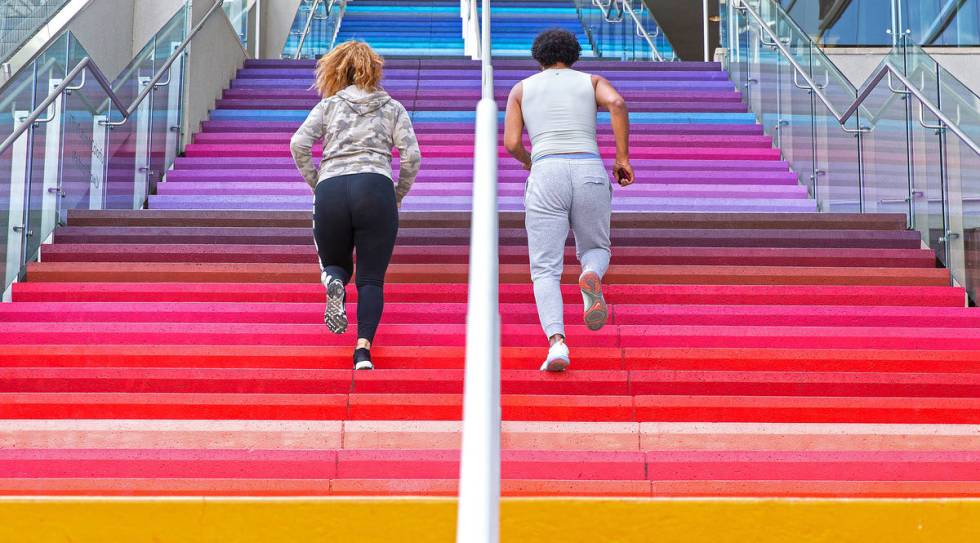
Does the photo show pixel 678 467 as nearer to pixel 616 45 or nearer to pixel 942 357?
pixel 942 357

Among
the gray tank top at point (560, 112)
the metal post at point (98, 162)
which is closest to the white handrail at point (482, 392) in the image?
the gray tank top at point (560, 112)

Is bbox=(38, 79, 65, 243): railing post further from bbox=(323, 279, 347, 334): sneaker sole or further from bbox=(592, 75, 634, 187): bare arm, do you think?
bbox=(592, 75, 634, 187): bare arm

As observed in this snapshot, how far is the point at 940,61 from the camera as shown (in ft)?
39.1

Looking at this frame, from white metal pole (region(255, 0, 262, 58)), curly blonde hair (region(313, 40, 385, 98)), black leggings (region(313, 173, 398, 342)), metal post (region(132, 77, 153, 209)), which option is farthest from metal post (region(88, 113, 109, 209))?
white metal pole (region(255, 0, 262, 58))

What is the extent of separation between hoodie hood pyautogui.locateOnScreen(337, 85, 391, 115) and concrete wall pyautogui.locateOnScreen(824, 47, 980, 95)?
27.3ft

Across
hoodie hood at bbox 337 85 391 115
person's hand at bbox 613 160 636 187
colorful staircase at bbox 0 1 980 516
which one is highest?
hoodie hood at bbox 337 85 391 115

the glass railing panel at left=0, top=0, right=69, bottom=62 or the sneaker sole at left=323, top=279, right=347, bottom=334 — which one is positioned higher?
the glass railing panel at left=0, top=0, right=69, bottom=62

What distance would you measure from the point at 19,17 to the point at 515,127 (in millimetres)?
6093

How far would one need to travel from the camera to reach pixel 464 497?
1.68 meters

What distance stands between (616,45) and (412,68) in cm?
453

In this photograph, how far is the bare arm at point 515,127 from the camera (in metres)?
4.69

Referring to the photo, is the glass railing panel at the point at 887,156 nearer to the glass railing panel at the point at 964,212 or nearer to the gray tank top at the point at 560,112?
the glass railing panel at the point at 964,212

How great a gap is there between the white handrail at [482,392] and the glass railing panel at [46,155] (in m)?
4.20
